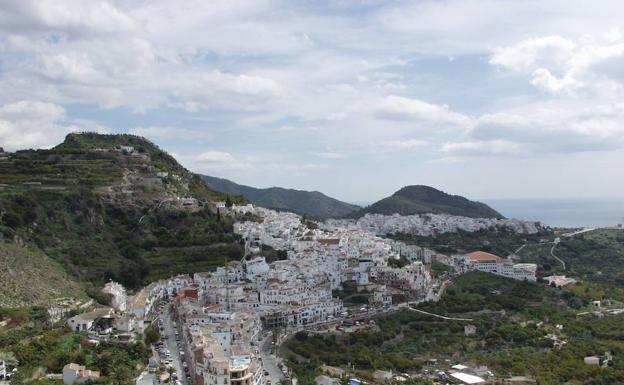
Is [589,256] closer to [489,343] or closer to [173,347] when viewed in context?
[489,343]

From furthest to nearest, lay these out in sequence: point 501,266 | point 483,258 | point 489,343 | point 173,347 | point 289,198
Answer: point 289,198
point 483,258
point 501,266
point 489,343
point 173,347

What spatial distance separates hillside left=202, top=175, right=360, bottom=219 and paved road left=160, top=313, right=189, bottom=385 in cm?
8973

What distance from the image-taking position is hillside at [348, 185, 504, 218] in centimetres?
9750

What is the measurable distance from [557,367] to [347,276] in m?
16.1

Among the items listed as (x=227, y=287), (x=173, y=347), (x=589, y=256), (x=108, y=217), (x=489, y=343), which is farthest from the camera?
(x=589, y=256)


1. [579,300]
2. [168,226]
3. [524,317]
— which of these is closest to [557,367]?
[524,317]

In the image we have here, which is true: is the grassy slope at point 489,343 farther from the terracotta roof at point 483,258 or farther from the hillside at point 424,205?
the hillside at point 424,205

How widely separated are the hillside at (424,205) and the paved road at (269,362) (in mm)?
67058

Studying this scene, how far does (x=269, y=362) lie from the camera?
26.4m

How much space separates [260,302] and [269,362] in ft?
27.8

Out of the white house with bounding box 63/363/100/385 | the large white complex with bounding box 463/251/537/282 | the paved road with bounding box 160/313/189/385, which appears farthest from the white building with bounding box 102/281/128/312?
the large white complex with bounding box 463/251/537/282

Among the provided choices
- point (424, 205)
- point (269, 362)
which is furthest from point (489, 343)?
point (424, 205)

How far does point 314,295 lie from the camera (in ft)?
115

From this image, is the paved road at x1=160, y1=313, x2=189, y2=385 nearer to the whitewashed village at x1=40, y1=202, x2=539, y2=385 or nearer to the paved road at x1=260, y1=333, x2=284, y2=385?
the whitewashed village at x1=40, y1=202, x2=539, y2=385
